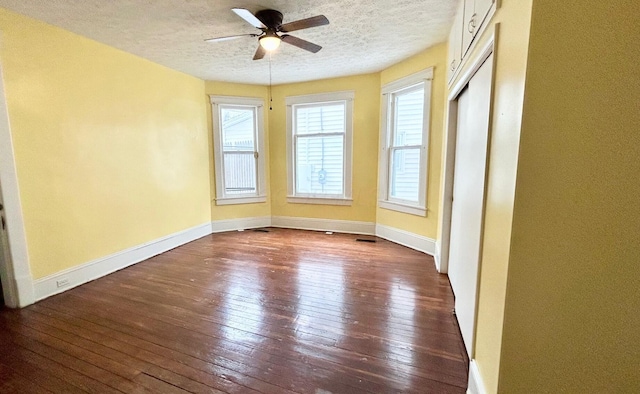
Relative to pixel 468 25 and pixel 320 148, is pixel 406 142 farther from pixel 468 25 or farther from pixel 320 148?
pixel 468 25

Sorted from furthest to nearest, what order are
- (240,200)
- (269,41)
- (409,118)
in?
(240,200)
(409,118)
(269,41)

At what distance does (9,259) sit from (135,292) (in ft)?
3.33

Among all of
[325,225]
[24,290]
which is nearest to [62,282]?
[24,290]

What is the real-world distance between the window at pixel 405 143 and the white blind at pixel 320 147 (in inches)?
30.2

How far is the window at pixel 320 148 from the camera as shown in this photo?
4664mm

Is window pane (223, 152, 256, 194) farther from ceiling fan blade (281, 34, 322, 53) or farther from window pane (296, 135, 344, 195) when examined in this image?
ceiling fan blade (281, 34, 322, 53)

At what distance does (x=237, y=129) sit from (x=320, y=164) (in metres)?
1.61

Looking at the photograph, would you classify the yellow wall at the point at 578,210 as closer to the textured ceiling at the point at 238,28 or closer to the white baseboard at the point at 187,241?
the textured ceiling at the point at 238,28

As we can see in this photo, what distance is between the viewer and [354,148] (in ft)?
15.2

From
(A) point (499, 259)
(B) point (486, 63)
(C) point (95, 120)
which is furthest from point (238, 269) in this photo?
(B) point (486, 63)

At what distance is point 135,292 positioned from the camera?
2.75m

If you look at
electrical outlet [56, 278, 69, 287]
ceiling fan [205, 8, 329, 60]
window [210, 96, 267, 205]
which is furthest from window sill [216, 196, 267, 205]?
ceiling fan [205, 8, 329, 60]

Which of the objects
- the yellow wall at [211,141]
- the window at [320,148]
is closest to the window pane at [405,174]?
the window at [320,148]

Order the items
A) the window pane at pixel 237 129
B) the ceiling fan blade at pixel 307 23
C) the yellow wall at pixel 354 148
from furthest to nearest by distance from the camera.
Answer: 1. the window pane at pixel 237 129
2. the yellow wall at pixel 354 148
3. the ceiling fan blade at pixel 307 23
